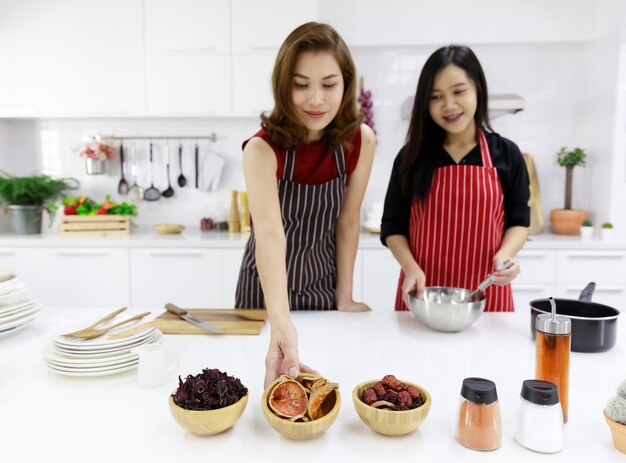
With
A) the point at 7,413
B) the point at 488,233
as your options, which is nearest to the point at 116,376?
the point at 7,413

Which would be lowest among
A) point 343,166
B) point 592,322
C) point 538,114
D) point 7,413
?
point 7,413

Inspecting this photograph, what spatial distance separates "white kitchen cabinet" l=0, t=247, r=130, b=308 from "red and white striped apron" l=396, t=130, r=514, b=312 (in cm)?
198

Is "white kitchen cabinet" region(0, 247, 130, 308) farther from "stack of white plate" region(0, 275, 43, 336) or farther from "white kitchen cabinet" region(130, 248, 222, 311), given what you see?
"stack of white plate" region(0, 275, 43, 336)

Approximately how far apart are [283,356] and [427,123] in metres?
1.05

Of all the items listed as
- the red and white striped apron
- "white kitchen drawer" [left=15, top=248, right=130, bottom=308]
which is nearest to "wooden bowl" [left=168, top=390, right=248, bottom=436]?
the red and white striped apron

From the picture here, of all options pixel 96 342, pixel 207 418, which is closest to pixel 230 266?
pixel 96 342

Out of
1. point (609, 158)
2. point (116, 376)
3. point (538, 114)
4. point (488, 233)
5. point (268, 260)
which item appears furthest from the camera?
point (538, 114)

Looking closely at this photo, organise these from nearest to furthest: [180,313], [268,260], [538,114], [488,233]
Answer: [268,260] < [180,313] < [488,233] < [538,114]

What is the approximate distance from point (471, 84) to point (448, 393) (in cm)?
105

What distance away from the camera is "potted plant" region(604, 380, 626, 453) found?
0.74 metres

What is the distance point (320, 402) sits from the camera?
0.82 m

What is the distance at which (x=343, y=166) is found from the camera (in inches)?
60.7

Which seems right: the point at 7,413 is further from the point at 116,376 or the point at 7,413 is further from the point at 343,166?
the point at 343,166

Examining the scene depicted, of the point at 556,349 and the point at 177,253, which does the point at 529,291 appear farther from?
the point at 556,349
